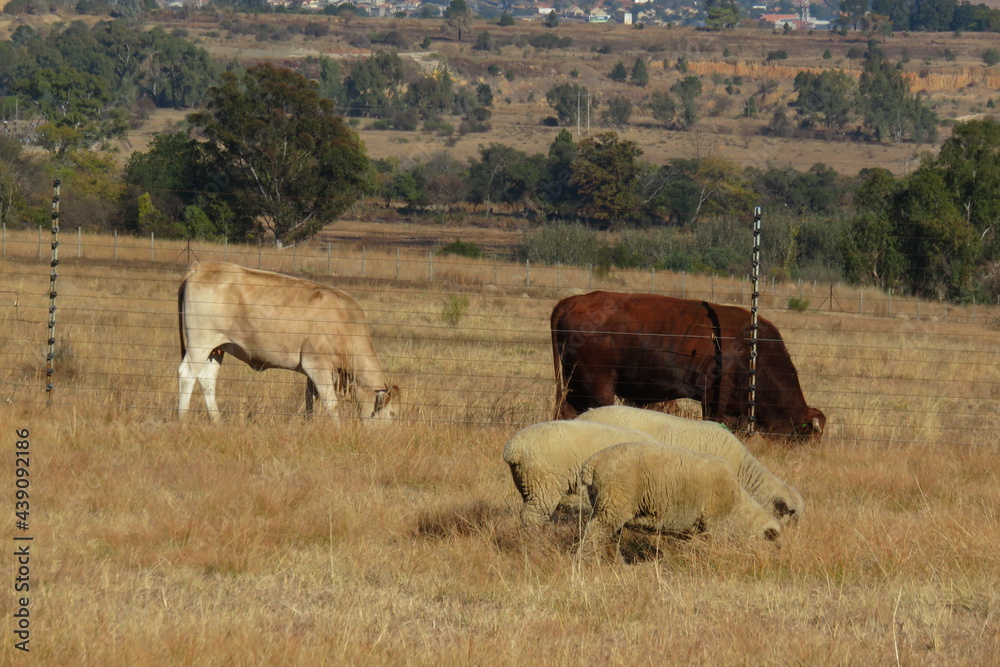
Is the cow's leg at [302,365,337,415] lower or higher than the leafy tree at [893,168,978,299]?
higher

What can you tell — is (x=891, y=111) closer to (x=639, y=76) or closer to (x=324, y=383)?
(x=639, y=76)

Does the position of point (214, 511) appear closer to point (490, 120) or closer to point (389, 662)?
point (389, 662)

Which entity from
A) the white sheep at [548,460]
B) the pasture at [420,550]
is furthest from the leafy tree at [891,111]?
the white sheep at [548,460]

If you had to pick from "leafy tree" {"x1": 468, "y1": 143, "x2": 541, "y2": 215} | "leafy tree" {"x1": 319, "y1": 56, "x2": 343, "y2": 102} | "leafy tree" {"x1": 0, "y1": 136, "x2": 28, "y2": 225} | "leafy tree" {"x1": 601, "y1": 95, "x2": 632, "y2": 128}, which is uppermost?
"leafy tree" {"x1": 319, "y1": 56, "x2": 343, "y2": 102}

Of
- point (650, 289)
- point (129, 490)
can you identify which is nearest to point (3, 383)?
point (129, 490)

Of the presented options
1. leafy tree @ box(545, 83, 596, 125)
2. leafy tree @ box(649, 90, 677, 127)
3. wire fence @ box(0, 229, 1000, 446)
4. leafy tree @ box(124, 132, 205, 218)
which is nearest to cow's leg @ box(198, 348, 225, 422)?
wire fence @ box(0, 229, 1000, 446)

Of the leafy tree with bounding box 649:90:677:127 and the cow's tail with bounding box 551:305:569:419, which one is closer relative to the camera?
the cow's tail with bounding box 551:305:569:419

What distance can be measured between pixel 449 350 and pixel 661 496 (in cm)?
1162

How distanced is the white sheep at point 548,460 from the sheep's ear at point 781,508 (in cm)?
101

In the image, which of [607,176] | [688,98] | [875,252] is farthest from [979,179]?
[688,98]

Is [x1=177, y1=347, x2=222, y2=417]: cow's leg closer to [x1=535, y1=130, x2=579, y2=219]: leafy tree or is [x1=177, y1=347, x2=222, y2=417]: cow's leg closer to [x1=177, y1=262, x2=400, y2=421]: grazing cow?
[x1=177, y1=262, x2=400, y2=421]: grazing cow

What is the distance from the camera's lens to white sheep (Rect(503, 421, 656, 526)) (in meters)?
6.89

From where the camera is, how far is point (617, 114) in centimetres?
13888

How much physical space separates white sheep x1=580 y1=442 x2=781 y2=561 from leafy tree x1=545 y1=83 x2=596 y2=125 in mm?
131491
